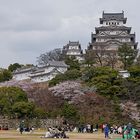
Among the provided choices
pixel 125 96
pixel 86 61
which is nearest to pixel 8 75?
pixel 86 61

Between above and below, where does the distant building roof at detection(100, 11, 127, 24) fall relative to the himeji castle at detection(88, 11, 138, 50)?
above

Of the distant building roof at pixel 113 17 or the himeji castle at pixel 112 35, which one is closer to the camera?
the himeji castle at pixel 112 35

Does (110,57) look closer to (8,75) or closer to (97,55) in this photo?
(97,55)

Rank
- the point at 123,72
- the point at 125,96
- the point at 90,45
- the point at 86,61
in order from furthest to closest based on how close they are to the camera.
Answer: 1. the point at 90,45
2. the point at 86,61
3. the point at 123,72
4. the point at 125,96

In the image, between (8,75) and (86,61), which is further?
(8,75)

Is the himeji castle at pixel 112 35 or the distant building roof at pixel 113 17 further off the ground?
the distant building roof at pixel 113 17

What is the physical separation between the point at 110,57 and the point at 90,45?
14940 mm

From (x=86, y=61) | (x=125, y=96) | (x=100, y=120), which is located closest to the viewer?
(x=100, y=120)

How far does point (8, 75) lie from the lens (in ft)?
307

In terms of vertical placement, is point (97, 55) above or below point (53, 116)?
above

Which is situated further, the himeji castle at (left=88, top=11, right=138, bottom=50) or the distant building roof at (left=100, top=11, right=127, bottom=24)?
the distant building roof at (left=100, top=11, right=127, bottom=24)

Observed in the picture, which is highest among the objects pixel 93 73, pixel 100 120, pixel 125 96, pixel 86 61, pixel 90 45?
pixel 90 45

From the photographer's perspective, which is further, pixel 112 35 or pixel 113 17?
pixel 113 17

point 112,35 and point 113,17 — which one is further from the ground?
point 113,17
